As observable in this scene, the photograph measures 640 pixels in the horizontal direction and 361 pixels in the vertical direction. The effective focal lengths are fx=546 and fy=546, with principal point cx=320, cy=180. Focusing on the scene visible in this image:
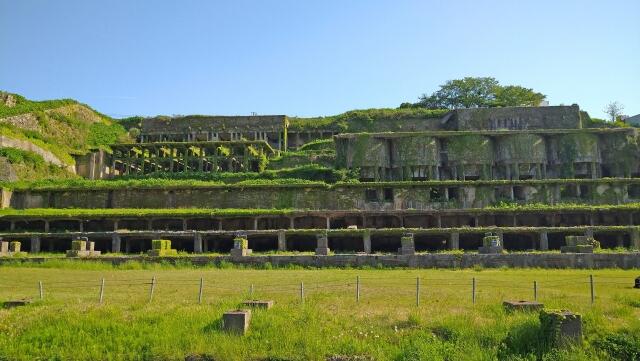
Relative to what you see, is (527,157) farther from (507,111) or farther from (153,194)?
(153,194)

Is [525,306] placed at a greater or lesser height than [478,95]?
lesser

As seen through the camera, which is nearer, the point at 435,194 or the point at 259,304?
the point at 259,304

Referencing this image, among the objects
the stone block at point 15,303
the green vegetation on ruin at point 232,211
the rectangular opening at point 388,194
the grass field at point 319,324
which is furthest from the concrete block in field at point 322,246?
the stone block at point 15,303

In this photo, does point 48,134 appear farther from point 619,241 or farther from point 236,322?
point 619,241

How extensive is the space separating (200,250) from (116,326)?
23.0 meters

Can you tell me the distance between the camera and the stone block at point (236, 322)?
16.1m

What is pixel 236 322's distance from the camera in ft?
53.1

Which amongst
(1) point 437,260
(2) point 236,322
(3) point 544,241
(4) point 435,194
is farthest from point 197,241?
(2) point 236,322

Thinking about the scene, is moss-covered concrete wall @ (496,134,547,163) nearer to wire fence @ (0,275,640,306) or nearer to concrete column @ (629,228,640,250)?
concrete column @ (629,228,640,250)

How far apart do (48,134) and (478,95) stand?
58073 millimetres

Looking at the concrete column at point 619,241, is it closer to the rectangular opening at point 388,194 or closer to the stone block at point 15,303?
the rectangular opening at point 388,194

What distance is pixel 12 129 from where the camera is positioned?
60.1 meters

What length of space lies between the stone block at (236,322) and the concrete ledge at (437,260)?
17093 millimetres

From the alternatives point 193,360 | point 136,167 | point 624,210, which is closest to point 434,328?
point 193,360
